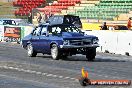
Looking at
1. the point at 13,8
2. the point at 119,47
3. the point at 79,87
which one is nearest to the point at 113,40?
the point at 119,47

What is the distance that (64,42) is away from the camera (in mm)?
22172

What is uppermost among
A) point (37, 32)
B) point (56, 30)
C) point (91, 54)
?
point (56, 30)

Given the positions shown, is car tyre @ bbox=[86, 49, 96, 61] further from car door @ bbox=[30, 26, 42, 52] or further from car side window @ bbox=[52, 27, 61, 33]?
car door @ bbox=[30, 26, 42, 52]

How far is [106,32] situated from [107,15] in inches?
811

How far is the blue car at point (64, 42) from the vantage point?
2222 centimetres

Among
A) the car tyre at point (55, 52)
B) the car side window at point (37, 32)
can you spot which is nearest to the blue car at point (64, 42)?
the car tyre at point (55, 52)

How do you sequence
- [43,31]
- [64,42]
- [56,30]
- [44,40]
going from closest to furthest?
[64,42] < [56,30] < [44,40] < [43,31]

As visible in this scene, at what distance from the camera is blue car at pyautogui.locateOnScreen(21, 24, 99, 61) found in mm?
22219

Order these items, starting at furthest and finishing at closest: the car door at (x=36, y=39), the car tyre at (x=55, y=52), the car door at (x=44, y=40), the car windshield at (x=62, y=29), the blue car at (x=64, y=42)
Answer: the car door at (x=36, y=39) < the car door at (x=44, y=40) < the car windshield at (x=62, y=29) < the car tyre at (x=55, y=52) < the blue car at (x=64, y=42)

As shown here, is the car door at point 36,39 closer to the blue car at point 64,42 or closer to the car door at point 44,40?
the blue car at point 64,42

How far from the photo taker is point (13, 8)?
68812mm

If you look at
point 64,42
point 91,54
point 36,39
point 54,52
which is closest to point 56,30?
point 54,52

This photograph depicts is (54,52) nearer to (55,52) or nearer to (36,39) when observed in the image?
(55,52)

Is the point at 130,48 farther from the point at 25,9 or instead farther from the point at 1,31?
the point at 25,9
